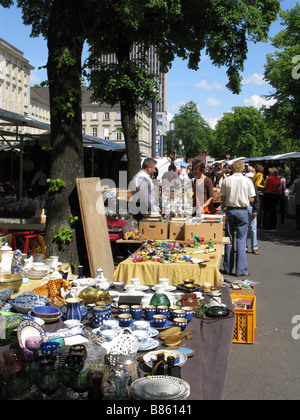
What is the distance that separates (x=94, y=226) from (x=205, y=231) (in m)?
1.74

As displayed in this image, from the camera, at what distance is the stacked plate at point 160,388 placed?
2.35 meters

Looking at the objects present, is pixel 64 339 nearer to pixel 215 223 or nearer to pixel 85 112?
pixel 215 223

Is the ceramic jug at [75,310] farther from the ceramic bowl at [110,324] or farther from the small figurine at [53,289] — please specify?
the small figurine at [53,289]

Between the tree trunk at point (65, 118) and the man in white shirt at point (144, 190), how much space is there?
1198 mm

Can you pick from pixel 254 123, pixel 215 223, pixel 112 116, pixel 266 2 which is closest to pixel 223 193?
pixel 215 223

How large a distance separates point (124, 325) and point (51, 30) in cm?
464

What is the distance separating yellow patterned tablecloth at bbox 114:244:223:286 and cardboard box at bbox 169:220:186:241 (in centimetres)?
134

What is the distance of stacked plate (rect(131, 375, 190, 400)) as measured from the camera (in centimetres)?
235

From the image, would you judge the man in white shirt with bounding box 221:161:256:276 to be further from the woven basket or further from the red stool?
the woven basket

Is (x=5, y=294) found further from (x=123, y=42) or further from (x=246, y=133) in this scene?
(x=246, y=133)

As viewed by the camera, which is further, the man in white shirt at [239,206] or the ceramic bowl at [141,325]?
the man in white shirt at [239,206]

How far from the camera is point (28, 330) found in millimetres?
3115

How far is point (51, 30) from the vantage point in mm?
6363

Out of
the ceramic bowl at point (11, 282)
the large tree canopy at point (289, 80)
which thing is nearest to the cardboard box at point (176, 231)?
the ceramic bowl at point (11, 282)
